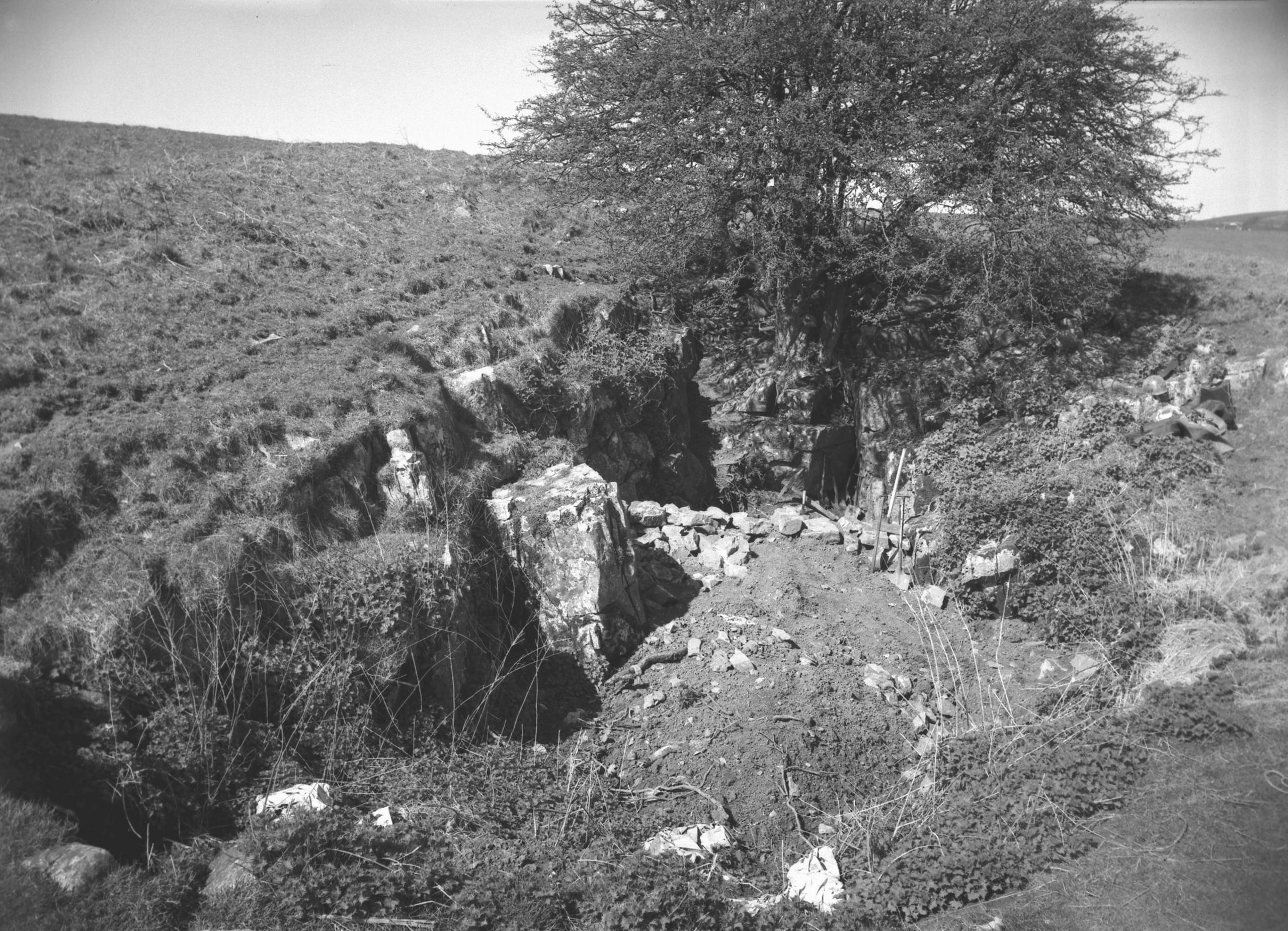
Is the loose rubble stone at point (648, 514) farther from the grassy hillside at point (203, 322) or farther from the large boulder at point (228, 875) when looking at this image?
the large boulder at point (228, 875)

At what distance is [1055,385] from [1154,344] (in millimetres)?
1797

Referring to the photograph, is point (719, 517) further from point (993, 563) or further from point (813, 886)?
point (813, 886)

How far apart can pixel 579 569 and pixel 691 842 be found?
2829 mm

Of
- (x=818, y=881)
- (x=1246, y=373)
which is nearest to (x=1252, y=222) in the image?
(x=1246, y=373)

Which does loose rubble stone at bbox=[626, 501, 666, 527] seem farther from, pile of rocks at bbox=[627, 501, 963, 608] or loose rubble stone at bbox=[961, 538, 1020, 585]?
loose rubble stone at bbox=[961, 538, 1020, 585]

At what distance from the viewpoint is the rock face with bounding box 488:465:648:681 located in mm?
7691

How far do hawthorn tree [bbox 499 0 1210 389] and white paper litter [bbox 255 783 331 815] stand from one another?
8464 mm

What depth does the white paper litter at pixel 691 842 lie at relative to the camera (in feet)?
18.2

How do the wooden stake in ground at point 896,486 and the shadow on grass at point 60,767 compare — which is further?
the wooden stake in ground at point 896,486

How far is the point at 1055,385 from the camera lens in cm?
1069

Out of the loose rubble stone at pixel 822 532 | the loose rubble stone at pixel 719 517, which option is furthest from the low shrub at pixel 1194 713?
the loose rubble stone at pixel 719 517

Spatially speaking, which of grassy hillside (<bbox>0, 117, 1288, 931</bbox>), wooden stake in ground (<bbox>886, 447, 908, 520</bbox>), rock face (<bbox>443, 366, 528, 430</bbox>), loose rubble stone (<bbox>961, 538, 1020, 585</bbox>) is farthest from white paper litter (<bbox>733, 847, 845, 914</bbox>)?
rock face (<bbox>443, 366, 528, 430</bbox>)

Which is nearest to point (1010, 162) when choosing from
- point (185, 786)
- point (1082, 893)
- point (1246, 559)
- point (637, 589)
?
point (1246, 559)

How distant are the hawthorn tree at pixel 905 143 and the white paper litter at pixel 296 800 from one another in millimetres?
8464
